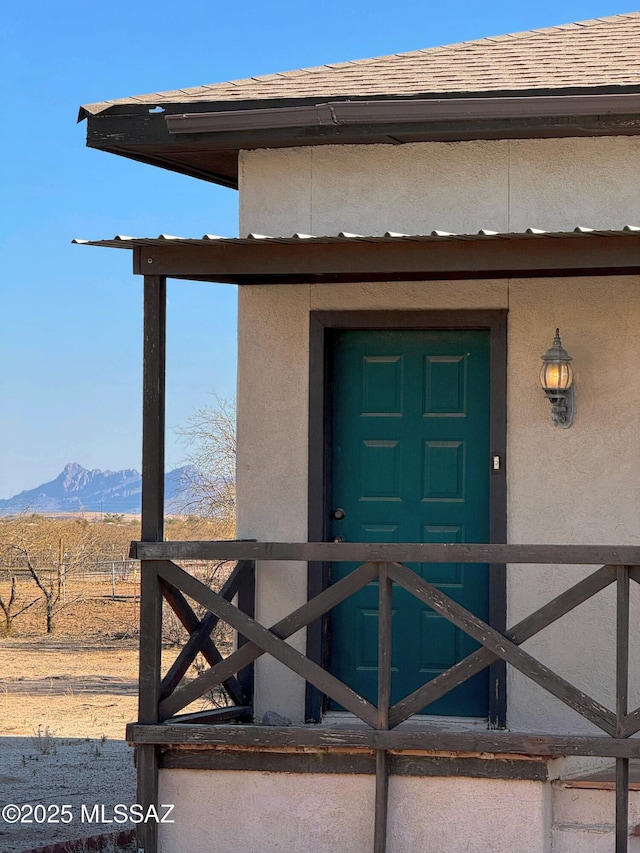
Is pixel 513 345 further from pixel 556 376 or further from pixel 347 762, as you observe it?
pixel 347 762

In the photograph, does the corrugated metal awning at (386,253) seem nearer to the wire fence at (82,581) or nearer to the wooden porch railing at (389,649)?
the wooden porch railing at (389,649)

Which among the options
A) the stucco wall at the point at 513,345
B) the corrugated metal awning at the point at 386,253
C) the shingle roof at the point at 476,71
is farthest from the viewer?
the shingle roof at the point at 476,71

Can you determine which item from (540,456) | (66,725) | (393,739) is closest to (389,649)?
(393,739)

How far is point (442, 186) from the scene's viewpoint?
753 cm

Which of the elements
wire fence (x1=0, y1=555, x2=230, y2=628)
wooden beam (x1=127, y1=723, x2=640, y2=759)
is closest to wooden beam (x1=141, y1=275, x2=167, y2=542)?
wooden beam (x1=127, y1=723, x2=640, y2=759)

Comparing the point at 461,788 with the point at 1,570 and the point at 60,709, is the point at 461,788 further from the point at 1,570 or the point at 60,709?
the point at 1,570

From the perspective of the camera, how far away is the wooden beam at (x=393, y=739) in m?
6.09

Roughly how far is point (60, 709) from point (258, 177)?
22.8ft

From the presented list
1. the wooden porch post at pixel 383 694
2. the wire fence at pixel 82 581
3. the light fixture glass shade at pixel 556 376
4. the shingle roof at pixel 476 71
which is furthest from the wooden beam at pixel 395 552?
the wire fence at pixel 82 581

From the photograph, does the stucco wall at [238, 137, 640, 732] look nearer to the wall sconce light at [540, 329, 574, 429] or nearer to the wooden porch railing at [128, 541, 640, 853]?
the wall sconce light at [540, 329, 574, 429]

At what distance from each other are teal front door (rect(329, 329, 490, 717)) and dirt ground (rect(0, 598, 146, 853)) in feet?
A: 6.10

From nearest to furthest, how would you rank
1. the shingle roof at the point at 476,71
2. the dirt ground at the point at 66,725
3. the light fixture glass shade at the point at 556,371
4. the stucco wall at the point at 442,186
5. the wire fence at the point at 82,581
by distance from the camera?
the light fixture glass shade at the point at 556,371 → the stucco wall at the point at 442,186 → the shingle roof at the point at 476,71 → the dirt ground at the point at 66,725 → the wire fence at the point at 82,581

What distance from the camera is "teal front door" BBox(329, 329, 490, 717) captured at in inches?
295

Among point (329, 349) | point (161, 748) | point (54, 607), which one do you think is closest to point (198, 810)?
point (161, 748)
